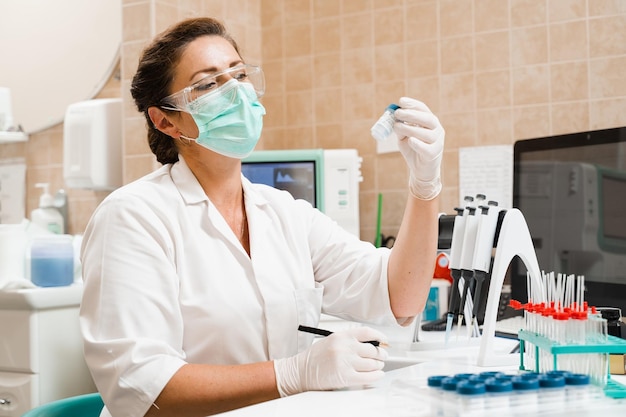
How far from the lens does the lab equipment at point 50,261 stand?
86.8 inches

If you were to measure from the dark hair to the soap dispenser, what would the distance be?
1377 mm

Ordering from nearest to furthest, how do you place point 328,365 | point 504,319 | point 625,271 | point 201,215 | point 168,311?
point 328,365, point 168,311, point 201,215, point 625,271, point 504,319

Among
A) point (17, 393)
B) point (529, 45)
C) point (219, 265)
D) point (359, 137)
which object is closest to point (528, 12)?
point (529, 45)

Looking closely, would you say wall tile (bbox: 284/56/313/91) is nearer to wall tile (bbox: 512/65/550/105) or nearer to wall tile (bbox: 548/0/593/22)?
wall tile (bbox: 512/65/550/105)

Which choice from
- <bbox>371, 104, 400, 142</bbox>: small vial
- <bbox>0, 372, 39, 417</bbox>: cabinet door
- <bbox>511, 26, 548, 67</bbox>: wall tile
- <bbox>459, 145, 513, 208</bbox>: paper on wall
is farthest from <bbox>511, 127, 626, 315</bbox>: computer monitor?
<bbox>0, 372, 39, 417</bbox>: cabinet door

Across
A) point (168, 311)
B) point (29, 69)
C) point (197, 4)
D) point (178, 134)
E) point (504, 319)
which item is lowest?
point (504, 319)

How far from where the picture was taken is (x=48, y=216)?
9.58 ft

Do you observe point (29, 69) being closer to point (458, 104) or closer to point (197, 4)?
point (197, 4)

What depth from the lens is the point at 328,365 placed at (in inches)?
49.3

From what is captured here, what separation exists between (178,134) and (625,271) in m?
1.19

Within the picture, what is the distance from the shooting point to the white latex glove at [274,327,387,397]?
4.09 ft

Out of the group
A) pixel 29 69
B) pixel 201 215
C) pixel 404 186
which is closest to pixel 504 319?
pixel 404 186

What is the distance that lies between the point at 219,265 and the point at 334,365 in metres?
0.39

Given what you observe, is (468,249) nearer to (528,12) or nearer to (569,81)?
(569,81)
